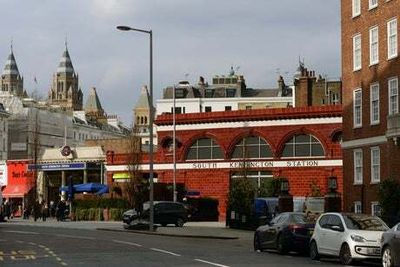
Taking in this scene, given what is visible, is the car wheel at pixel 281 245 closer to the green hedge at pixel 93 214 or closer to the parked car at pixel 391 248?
the parked car at pixel 391 248

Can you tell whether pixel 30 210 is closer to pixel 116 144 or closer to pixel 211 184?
pixel 211 184

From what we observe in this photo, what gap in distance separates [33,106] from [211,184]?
59971 mm

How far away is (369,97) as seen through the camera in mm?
48625

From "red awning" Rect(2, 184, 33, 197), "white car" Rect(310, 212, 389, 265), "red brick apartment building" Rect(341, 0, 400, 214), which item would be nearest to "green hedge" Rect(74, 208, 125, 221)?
"red brick apartment building" Rect(341, 0, 400, 214)

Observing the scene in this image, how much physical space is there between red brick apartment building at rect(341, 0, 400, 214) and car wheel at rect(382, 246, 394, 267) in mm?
22278

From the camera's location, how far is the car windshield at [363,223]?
24.2 meters

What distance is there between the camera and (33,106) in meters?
132

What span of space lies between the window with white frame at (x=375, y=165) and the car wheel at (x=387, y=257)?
1049 inches

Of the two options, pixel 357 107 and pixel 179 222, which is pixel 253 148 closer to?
pixel 179 222

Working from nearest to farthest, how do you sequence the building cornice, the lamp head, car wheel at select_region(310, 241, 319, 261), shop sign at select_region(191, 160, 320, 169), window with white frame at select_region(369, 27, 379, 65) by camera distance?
1. car wheel at select_region(310, 241, 319, 261)
2. the lamp head
3. window with white frame at select_region(369, 27, 379, 65)
4. the building cornice
5. shop sign at select_region(191, 160, 320, 169)

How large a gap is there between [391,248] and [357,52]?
31.1 m

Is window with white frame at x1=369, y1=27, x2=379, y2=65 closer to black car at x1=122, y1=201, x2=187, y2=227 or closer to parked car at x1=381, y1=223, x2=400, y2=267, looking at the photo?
black car at x1=122, y1=201, x2=187, y2=227

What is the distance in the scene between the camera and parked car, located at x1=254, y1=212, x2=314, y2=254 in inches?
1110

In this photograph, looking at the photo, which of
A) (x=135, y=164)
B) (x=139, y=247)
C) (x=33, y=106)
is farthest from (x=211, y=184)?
(x=33, y=106)
